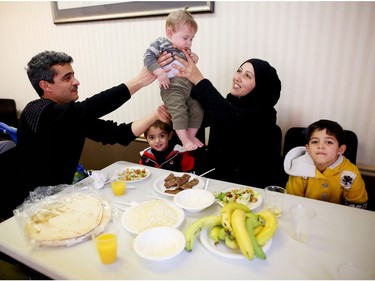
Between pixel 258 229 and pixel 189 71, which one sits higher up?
pixel 189 71

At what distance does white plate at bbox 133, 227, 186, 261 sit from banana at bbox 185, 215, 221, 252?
0.02m

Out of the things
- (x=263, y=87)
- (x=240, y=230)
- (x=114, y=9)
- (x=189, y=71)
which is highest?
(x=114, y=9)

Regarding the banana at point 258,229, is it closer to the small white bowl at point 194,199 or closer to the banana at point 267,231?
the banana at point 267,231

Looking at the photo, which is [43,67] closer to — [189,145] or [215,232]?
[189,145]

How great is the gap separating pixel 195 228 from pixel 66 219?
0.55 metres

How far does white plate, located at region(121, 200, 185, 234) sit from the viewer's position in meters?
1.09

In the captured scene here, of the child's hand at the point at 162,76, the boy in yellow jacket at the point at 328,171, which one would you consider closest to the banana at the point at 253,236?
the boy in yellow jacket at the point at 328,171


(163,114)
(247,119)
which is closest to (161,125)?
(163,114)

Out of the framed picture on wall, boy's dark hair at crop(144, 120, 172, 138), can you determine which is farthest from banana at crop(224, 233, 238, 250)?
the framed picture on wall

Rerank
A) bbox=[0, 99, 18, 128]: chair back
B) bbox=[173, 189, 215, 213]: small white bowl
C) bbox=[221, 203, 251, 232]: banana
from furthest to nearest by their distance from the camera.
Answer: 1. bbox=[0, 99, 18, 128]: chair back
2. bbox=[173, 189, 215, 213]: small white bowl
3. bbox=[221, 203, 251, 232]: banana

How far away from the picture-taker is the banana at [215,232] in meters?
0.99

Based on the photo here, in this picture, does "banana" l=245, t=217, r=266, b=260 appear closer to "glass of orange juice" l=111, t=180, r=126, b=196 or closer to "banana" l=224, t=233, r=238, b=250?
"banana" l=224, t=233, r=238, b=250

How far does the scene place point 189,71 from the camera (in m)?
1.72

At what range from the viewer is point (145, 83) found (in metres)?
1.76
